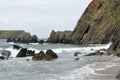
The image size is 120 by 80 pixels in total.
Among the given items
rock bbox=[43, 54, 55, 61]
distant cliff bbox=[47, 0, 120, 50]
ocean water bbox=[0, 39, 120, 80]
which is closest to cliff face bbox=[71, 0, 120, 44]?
distant cliff bbox=[47, 0, 120, 50]

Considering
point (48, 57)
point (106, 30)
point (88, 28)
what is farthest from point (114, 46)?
point (88, 28)

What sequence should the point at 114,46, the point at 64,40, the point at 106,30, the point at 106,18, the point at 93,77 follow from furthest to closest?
the point at 64,40 < the point at 106,18 < the point at 106,30 < the point at 114,46 < the point at 93,77

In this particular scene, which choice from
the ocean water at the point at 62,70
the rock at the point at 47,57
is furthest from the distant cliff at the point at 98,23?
the ocean water at the point at 62,70

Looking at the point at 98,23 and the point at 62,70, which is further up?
the point at 98,23

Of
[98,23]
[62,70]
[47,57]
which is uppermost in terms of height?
[98,23]

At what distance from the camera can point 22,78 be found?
2956 cm

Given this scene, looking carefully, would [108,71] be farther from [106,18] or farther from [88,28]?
[88,28]

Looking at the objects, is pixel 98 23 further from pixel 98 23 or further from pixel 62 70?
pixel 62 70

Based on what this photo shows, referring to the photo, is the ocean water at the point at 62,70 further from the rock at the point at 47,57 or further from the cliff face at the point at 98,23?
the cliff face at the point at 98,23

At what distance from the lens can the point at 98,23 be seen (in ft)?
346

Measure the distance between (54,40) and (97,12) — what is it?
24607 millimetres

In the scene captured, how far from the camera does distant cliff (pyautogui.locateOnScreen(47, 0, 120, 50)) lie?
307 feet

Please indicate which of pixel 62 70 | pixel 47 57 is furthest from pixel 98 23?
pixel 62 70

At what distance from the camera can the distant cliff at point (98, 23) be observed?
9369cm
